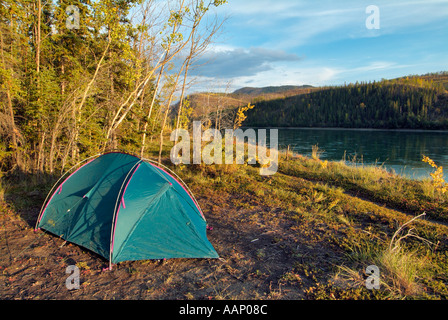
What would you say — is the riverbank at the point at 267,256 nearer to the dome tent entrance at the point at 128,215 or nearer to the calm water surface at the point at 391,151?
the dome tent entrance at the point at 128,215

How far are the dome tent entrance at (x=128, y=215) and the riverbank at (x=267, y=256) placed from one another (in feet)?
0.74

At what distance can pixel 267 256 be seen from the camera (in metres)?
4.67

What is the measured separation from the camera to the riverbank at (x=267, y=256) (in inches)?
143

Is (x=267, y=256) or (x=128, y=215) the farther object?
(x=267, y=256)

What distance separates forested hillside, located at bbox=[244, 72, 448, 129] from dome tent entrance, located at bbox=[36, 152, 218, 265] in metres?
60.5

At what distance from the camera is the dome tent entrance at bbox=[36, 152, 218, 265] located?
4.44 m

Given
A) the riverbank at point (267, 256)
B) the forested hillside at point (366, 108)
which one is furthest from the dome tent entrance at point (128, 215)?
the forested hillside at point (366, 108)

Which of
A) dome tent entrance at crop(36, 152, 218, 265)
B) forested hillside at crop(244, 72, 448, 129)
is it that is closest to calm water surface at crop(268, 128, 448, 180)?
forested hillside at crop(244, 72, 448, 129)

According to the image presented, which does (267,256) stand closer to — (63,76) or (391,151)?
(63,76)

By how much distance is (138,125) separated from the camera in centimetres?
930

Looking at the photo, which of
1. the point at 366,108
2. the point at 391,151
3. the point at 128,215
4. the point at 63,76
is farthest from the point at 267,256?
the point at 366,108

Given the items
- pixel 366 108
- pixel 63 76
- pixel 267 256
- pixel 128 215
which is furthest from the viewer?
pixel 366 108

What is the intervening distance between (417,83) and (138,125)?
79.5m

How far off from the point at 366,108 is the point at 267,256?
69.1 meters
